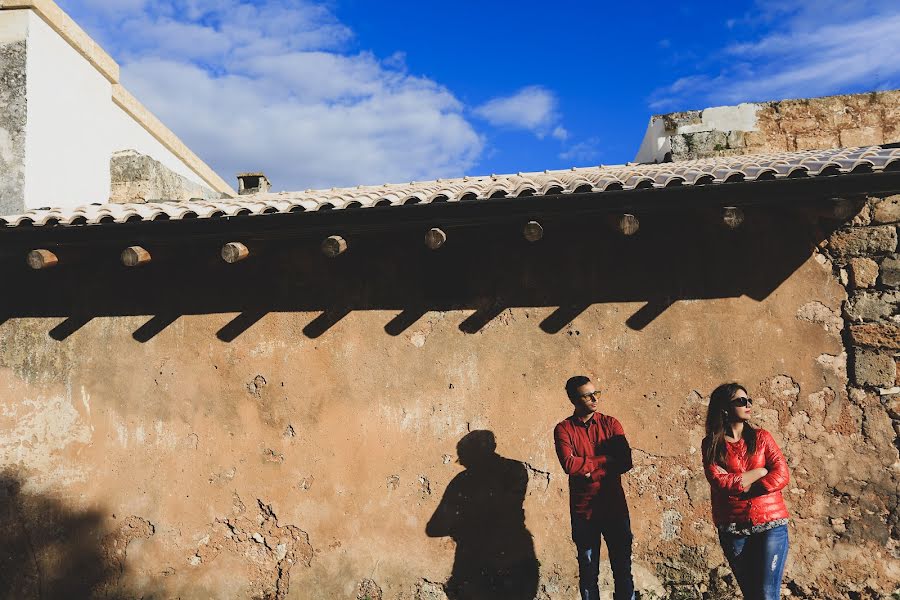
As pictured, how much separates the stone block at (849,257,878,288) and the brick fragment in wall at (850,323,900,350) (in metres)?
0.30

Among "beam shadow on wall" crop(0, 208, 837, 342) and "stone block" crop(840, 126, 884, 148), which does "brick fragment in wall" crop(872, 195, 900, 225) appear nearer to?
"beam shadow on wall" crop(0, 208, 837, 342)

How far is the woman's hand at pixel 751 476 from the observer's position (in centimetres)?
312

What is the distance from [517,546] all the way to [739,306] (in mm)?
2474

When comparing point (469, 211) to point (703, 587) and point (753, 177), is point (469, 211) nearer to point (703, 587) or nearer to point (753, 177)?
point (753, 177)

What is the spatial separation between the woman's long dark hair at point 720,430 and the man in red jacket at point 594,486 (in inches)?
22.3

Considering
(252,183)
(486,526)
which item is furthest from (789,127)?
(252,183)

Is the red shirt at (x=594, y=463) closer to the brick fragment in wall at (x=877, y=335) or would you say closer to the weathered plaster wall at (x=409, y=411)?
the weathered plaster wall at (x=409, y=411)

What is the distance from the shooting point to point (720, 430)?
329 centimetres

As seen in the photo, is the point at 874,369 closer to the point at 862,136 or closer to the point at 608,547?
the point at 608,547

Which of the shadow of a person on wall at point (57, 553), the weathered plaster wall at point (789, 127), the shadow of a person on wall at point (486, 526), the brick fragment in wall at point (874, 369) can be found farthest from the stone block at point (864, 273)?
the shadow of a person on wall at point (57, 553)

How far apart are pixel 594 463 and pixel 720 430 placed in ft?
2.53

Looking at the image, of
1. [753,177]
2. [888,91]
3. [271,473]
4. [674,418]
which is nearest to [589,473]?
[674,418]

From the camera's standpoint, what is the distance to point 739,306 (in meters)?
4.48

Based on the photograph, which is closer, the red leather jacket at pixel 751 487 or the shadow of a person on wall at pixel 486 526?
the red leather jacket at pixel 751 487
